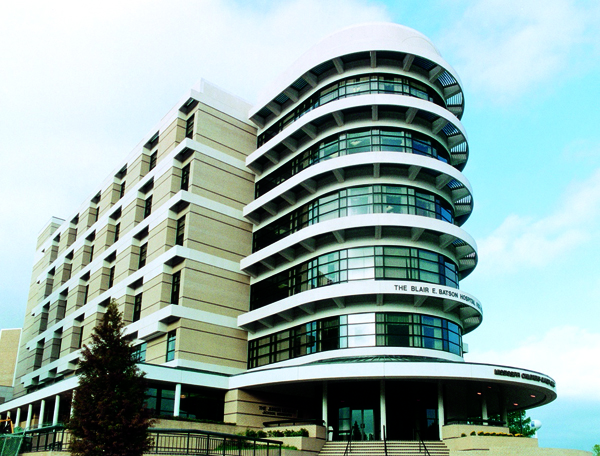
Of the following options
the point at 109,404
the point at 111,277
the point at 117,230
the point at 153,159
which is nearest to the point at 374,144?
the point at 153,159

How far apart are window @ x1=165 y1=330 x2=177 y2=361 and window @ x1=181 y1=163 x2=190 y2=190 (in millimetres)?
11819

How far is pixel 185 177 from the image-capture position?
50.0 metres

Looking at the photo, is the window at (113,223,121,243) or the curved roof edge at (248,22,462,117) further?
the window at (113,223,121,243)

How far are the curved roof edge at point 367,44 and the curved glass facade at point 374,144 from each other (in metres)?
5.90

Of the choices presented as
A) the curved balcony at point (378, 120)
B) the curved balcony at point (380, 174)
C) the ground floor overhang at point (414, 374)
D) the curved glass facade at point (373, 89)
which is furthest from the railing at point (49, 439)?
the curved glass facade at point (373, 89)

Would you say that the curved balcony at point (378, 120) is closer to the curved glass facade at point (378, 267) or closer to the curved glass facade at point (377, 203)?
the curved glass facade at point (377, 203)

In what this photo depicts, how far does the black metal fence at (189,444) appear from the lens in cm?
2794

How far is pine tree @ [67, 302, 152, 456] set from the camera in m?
22.7

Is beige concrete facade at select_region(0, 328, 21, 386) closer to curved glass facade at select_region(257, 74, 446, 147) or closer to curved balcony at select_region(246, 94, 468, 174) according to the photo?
curved balcony at select_region(246, 94, 468, 174)

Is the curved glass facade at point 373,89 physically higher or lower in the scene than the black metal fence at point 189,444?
higher

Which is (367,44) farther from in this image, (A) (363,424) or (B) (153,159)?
(A) (363,424)

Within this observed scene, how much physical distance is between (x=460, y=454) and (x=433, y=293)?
34.5ft

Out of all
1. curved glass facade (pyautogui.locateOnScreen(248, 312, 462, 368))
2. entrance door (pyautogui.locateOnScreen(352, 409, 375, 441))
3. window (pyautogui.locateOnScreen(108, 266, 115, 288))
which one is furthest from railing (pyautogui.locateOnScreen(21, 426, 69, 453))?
window (pyautogui.locateOnScreen(108, 266, 115, 288))

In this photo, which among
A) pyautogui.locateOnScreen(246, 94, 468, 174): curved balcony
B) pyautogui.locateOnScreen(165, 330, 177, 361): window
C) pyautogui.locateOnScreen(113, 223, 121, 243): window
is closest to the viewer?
pyautogui.locateOnScreen(246, 94, 468, 174): curved balcony
